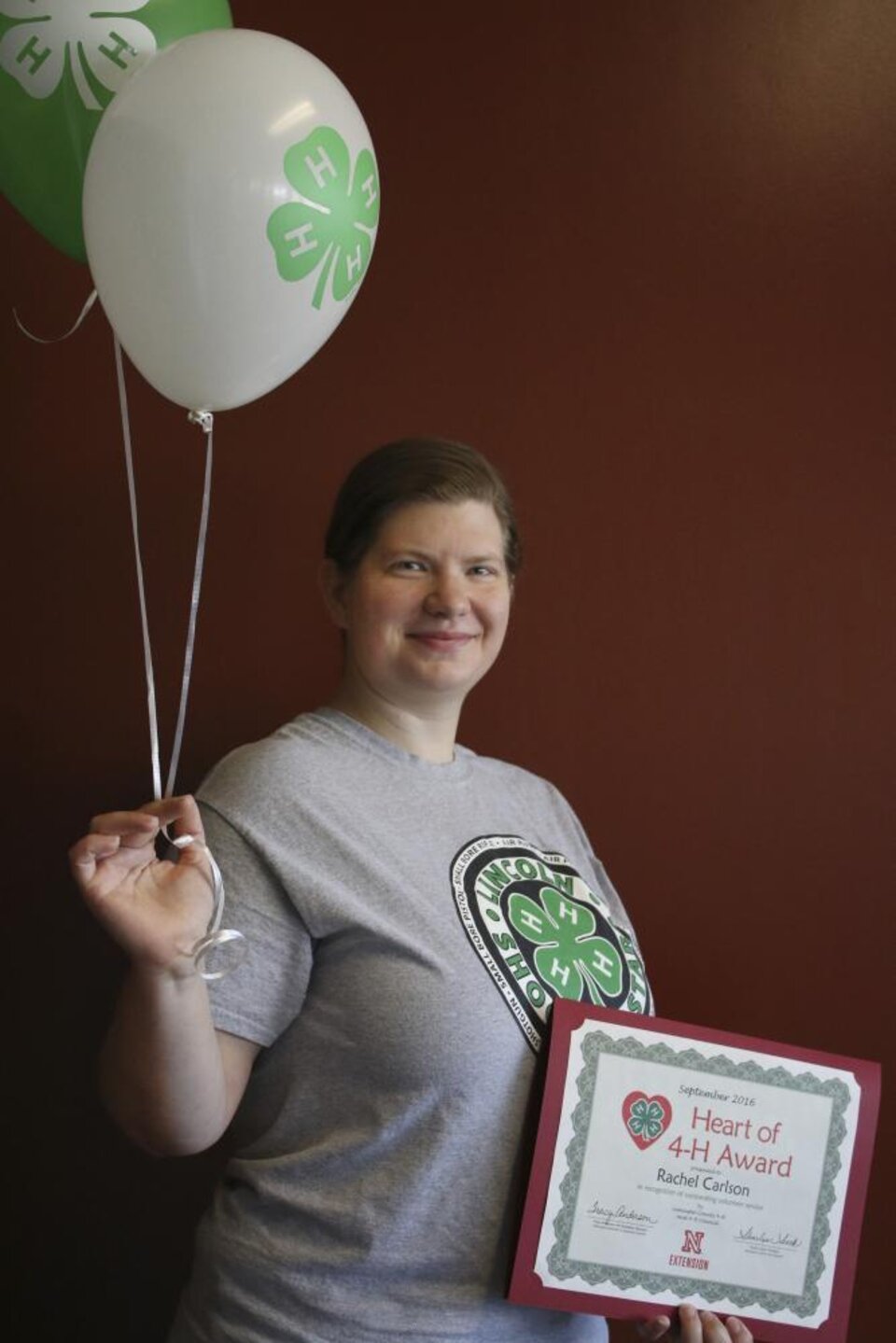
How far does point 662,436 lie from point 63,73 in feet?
3.18

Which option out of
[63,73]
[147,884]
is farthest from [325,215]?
[147,884]

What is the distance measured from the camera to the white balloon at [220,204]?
110 cm

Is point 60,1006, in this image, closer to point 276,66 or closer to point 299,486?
point 299,486

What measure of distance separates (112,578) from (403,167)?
665mm

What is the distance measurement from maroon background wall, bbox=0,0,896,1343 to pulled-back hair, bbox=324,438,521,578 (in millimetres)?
327

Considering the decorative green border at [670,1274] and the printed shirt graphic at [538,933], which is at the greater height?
the printed shirt graphic at [538,933]

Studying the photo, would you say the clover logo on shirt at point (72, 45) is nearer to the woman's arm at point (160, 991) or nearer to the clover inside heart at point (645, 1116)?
the woman's arm at point (160, 991)

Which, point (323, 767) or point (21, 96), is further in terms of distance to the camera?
point (323, 767)

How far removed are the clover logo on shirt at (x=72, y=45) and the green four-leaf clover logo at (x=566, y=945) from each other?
32.9 inches

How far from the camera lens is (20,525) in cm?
170

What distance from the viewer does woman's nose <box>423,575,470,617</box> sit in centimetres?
143

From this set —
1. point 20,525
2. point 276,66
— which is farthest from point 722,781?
point 276,66
